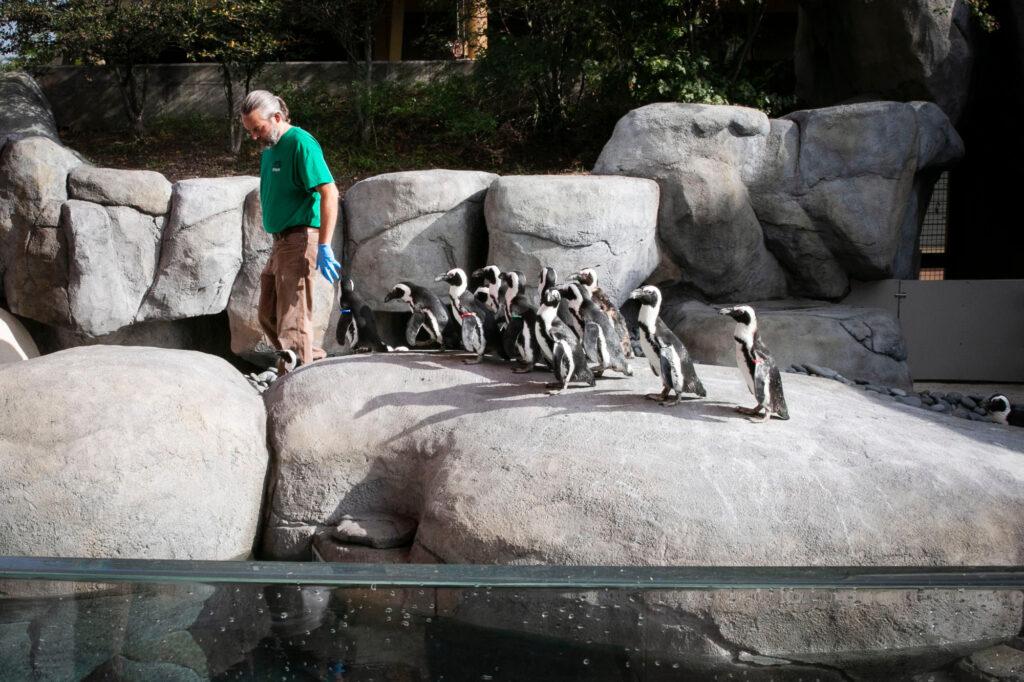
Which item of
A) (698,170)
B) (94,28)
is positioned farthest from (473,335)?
(94,28)

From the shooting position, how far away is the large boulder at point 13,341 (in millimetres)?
8773

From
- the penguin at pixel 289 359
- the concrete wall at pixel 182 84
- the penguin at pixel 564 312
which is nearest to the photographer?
the penguin at pixel 564 312

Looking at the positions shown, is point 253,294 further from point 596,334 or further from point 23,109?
point 596,334

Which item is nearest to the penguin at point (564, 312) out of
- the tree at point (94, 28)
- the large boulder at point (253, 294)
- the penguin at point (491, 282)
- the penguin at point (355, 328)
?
the penguin at point (491, 282)

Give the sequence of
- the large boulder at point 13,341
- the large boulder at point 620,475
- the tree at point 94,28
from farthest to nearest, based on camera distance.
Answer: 1. the tree at point 94,28
2. the large boulder at point 13,341
3. the large boulder at point 620,475

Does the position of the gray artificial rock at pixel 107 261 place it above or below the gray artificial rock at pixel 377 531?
above

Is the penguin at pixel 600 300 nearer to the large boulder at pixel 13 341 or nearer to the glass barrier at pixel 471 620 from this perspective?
the glass barrier at pixel 471 620

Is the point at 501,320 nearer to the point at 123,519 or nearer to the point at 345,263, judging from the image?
the point at 123,519

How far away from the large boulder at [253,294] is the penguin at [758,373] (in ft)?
15.8

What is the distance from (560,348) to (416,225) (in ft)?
12.4

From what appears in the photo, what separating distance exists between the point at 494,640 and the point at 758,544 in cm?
262

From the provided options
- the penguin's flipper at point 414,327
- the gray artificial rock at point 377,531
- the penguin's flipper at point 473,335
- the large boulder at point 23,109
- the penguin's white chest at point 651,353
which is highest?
the large boulder at point 23,109

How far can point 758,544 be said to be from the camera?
13.3ft

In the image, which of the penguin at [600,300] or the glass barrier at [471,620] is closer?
the glass barrier at [471,620]
